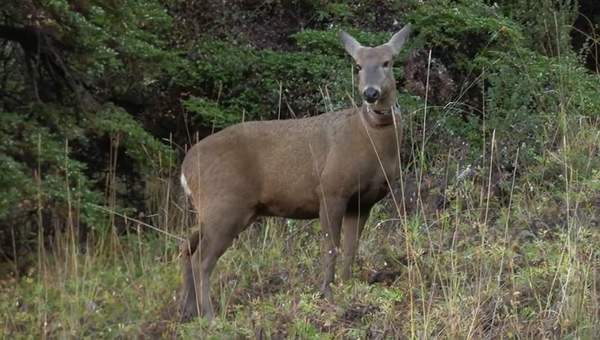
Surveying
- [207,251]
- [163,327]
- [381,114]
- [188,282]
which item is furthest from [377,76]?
[163,327]

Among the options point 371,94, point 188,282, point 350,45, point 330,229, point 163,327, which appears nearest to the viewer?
point 371,94

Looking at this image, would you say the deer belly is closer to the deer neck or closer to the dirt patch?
the deer neck

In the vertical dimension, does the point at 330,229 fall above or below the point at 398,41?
below

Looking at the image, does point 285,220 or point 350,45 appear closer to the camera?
point 350,45

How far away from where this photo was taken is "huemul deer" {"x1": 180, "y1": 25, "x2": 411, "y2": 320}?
796 cm

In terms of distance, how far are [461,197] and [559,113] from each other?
159 centimetres

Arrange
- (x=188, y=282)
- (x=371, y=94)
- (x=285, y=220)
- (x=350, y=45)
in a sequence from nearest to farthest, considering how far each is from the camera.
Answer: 1. (x=371, y=94)
2. (x=350, y=45)
3. (x=188, y=282)
4. (x=285, y=220)

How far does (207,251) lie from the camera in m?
8.43

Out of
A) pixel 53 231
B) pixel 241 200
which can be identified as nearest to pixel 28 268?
pixel 53 231

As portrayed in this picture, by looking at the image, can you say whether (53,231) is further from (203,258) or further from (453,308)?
(453,308)

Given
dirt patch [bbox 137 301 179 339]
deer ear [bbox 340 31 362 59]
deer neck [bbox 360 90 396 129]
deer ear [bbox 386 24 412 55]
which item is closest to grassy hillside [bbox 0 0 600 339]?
dirt patch [bbox 137 301 179 339]

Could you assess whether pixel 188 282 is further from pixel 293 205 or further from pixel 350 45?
pixel 350 45

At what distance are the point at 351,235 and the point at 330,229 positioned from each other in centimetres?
29

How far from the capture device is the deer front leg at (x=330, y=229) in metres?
7.96
